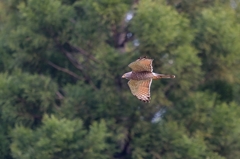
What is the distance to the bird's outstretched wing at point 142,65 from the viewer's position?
924 cm

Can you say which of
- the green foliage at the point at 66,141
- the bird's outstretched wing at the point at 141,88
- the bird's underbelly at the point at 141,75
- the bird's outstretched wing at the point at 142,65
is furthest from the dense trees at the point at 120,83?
the bird's outstretched wing at the point at 142,65

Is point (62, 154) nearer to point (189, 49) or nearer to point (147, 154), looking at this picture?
point (147, 154)

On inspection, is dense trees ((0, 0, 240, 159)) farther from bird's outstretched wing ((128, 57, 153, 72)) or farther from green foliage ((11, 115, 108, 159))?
bird's outstretched wing ((128, 57, 153, 72))

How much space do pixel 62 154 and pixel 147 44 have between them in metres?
2.15

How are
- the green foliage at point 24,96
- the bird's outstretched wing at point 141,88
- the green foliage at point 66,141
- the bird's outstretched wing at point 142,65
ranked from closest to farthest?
the bird's outstretched wing at point 142,65 → the bird's outstretched wing at point 141,88 → the green foliage at point 66,141 → the green foliage at point 24,96

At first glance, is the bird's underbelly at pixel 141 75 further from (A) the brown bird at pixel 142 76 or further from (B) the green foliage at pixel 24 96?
(B) the green foliage at pixel 24 96

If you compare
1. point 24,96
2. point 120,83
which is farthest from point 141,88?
point 24,96

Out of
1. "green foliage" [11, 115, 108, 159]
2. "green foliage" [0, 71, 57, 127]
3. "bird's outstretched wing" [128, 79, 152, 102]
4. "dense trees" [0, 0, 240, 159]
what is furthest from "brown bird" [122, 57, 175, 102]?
"green foliage" [0, 71, 57, 127]

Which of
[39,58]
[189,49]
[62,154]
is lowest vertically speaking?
[62,154]

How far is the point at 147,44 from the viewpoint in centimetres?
1312

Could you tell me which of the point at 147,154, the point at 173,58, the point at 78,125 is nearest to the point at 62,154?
the point at 78,125

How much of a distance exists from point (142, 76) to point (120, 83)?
4.02 meters

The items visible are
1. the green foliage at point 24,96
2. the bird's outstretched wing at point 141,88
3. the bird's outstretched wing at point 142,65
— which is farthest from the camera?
the green foliage at point 24,96

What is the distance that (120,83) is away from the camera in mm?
13664
